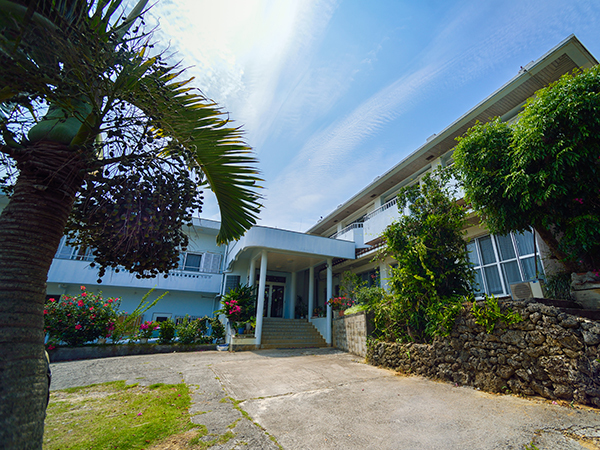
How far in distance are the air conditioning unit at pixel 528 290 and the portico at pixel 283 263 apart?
23.9ft

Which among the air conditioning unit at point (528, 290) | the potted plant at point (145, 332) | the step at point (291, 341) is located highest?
the air conditioning unit at point (528, 290)

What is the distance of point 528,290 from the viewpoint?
18.3ft

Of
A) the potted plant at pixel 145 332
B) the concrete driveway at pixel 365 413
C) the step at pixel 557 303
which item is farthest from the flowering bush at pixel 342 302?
the step at pixel 557 303

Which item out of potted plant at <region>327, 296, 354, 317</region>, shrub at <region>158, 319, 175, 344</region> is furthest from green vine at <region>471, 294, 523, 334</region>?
shrub at <region>158, 319, 175, 344</region>

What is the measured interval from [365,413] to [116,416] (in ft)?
11.0

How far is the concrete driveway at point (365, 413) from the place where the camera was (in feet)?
9.82

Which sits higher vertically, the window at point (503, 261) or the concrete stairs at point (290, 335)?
the window at point (503, 261)

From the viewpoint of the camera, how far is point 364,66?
524 centimetres

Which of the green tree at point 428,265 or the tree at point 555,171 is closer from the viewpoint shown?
the tree at point 555,171

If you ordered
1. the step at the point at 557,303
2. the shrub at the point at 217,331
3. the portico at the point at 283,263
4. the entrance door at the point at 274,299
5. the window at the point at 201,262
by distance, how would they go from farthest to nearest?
1. the window at the point at 201,262
2. the entrance door at the point at 274,299
3. the shrub at the point at 217,331
4. the portico at the point at 283,263
5. the step at the point at 557,303

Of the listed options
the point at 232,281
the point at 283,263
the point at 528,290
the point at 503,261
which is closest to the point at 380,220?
the point at 503,261

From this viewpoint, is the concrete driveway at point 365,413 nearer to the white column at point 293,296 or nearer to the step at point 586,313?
the step at point 586,313

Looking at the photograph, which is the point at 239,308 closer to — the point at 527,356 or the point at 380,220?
the point at 380,220

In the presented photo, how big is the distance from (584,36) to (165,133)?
10.1 meters
